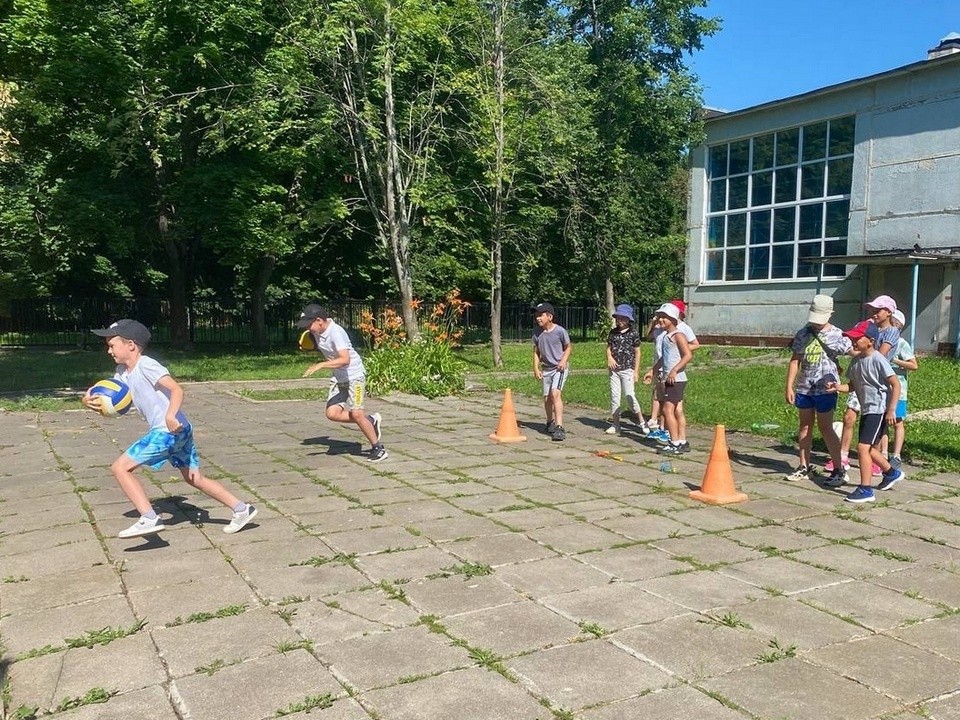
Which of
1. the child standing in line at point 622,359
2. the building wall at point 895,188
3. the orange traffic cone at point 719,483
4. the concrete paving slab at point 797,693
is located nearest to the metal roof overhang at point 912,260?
the building wall at point 895,188

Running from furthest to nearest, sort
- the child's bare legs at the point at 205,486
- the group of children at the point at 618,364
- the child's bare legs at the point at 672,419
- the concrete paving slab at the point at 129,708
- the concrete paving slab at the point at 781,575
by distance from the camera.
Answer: the group of children at the point at 618,364, the child's bare legs at the point at 672,419, the child's bare legs at the point at 205,486, the concrete paving slab at the point at 781,575, the concrete paving slab at the point at 129,708

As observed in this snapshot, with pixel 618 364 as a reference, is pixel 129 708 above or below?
below

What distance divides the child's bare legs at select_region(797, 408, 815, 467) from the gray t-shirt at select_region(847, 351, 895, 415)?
617 mm

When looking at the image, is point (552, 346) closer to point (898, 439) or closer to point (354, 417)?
point (354, 417)

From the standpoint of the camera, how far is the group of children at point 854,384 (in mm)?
6941

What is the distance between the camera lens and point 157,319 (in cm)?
3089

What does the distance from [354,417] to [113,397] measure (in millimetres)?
3290

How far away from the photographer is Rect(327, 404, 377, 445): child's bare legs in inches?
335

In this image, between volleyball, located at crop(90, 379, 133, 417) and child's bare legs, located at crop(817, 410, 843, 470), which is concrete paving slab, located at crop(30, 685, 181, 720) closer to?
volleyball, located at crop(90, 379, 133, 417)

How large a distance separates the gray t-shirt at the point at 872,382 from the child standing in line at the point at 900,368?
715mm

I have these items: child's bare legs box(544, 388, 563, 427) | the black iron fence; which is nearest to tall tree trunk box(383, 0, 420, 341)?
the black iron fence

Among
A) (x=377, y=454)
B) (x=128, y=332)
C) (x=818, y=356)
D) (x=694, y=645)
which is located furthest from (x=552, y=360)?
(x=694, y=645)

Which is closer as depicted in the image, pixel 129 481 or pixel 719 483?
pixel 129 481

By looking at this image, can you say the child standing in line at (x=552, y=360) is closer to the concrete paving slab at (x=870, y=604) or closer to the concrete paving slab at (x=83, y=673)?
the concrete paving slab at (x=870, y=604)
